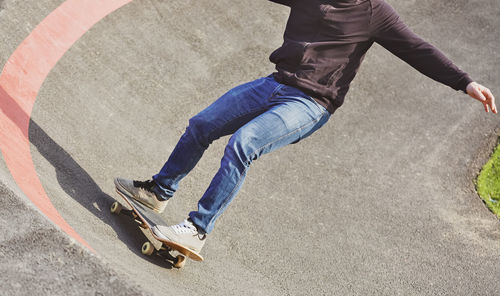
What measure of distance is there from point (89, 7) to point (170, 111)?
5.39ft

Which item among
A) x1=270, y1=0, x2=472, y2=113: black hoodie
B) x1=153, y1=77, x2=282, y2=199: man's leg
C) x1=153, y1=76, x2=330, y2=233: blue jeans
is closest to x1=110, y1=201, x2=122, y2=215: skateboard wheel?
x1=153, y1=76, x2=330, y2=233: blue jeans

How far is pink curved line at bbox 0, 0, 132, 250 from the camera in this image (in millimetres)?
4010

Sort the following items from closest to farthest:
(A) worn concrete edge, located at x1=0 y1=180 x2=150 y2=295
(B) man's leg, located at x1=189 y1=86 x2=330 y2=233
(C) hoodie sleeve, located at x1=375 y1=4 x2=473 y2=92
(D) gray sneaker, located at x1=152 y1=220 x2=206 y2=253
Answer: (A) worn concrete edge, located at x1=0 y1=180 x2=150 y2=295 < (B) man's leg, located at x1=189 y1=86 x2=330 y2=233 < (D) gray sneaker, located at x1=152 y1=220 x2=206 y2=253 < (C) hoodie sleeve, located at x1=375 y1=4 x2=473 y2=92

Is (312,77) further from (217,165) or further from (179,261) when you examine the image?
(217,165)

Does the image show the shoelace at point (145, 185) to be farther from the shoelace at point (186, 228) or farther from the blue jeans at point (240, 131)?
the shoelace at point (186, 228)

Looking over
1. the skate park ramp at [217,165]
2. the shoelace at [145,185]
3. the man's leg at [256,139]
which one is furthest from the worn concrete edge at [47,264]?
the shoelace at [145,185]

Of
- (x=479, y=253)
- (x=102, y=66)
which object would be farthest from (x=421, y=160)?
(x=102, y=66)

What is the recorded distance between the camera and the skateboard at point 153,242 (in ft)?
13.1

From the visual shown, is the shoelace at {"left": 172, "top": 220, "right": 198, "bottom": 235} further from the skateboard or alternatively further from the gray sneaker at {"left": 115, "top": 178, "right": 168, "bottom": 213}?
the gray sneaker at {"left": 115, "top": 178, "right": 168, "bottom": 213}

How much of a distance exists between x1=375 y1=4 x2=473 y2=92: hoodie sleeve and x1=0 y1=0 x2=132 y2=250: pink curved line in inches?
95.0

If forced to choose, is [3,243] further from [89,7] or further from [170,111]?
[89,7]

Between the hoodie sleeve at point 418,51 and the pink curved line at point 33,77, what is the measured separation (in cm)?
241

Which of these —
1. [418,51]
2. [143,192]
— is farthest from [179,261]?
[418,51]

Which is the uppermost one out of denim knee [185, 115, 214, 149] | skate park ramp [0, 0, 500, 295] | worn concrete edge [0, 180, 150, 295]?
worn concrete edge [0, 180, 150, 295]
